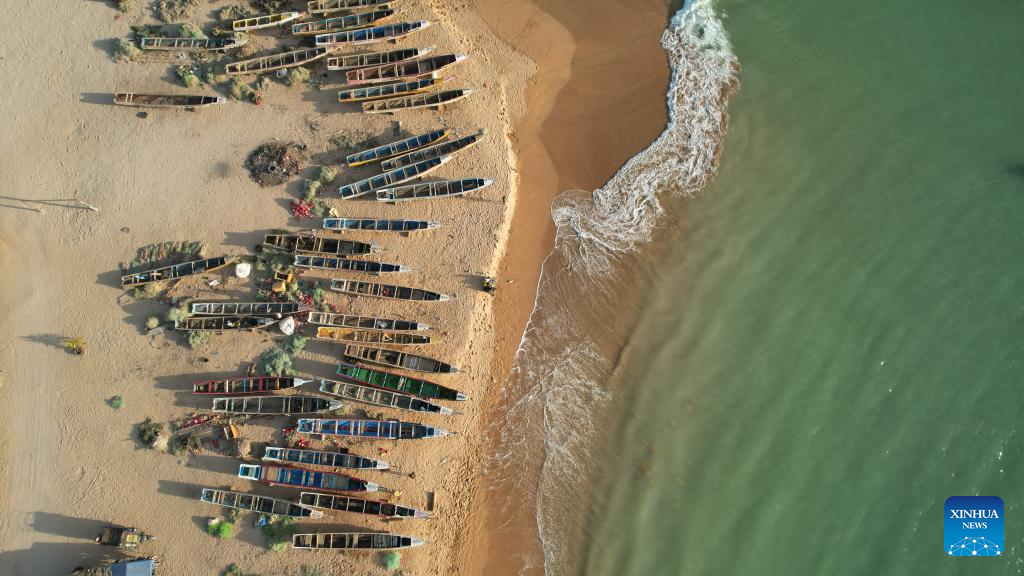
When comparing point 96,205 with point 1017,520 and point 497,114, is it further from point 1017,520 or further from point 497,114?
point 1017,520

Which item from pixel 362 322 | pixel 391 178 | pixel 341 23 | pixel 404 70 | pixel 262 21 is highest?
pixel 341 23

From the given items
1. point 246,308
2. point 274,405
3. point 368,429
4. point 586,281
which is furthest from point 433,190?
point 274,405

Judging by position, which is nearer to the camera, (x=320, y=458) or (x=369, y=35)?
(x=320, y=458)

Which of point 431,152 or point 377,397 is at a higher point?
point 431,152

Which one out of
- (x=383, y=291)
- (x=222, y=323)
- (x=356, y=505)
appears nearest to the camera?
(x=356, y=505)

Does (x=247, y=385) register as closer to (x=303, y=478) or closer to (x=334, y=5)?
A: (x=303, y=478)

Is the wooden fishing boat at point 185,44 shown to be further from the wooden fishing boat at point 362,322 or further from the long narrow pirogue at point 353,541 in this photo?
the long narrow pirogue at point 353,541

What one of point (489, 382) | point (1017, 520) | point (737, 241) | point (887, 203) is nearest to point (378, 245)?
point (489, 382)
